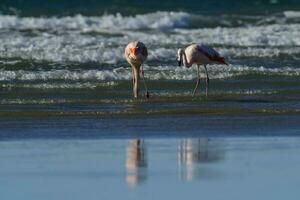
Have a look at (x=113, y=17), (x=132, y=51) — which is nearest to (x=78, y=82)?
(x=132, y=51)

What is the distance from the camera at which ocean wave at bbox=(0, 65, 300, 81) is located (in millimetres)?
21109

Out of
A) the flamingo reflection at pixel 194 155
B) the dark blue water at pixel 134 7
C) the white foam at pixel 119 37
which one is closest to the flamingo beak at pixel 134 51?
the white foam at pixel 119 37

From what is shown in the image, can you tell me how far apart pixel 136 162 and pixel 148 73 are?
937 cm

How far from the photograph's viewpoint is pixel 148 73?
2175 cm

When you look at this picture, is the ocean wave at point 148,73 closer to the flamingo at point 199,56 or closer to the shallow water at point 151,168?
the flamingo at point 199,56

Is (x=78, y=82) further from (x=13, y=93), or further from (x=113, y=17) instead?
(x=113, y=17)

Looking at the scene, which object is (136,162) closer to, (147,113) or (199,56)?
(147,113)

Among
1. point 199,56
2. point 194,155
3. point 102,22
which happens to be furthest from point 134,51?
point 102,22

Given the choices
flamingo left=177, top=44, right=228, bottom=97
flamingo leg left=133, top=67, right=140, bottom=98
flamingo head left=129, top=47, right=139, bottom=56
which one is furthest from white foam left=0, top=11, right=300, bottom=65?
flamingo leg left=133, top=67, right=140, bottom=98

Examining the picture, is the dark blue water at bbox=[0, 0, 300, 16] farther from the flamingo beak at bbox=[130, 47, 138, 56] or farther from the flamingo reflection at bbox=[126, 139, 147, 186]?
the flamingo reflection at bbox=[126, 139, 147, 186]

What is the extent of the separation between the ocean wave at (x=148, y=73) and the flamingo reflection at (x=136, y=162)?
23.6 feet

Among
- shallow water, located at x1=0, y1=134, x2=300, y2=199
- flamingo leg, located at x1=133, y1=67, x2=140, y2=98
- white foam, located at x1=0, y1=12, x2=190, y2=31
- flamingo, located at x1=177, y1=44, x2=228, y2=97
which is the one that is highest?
white foam, located at x1=0, y1=12, x2=190, y2=31

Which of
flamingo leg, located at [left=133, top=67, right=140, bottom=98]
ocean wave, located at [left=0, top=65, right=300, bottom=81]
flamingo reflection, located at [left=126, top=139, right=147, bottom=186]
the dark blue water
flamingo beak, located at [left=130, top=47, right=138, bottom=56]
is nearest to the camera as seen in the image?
flamingo reflection, located at [left=126, top=139, right=147, bottom=186]

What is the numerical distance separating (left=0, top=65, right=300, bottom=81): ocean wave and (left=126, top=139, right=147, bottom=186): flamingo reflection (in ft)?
23.6
